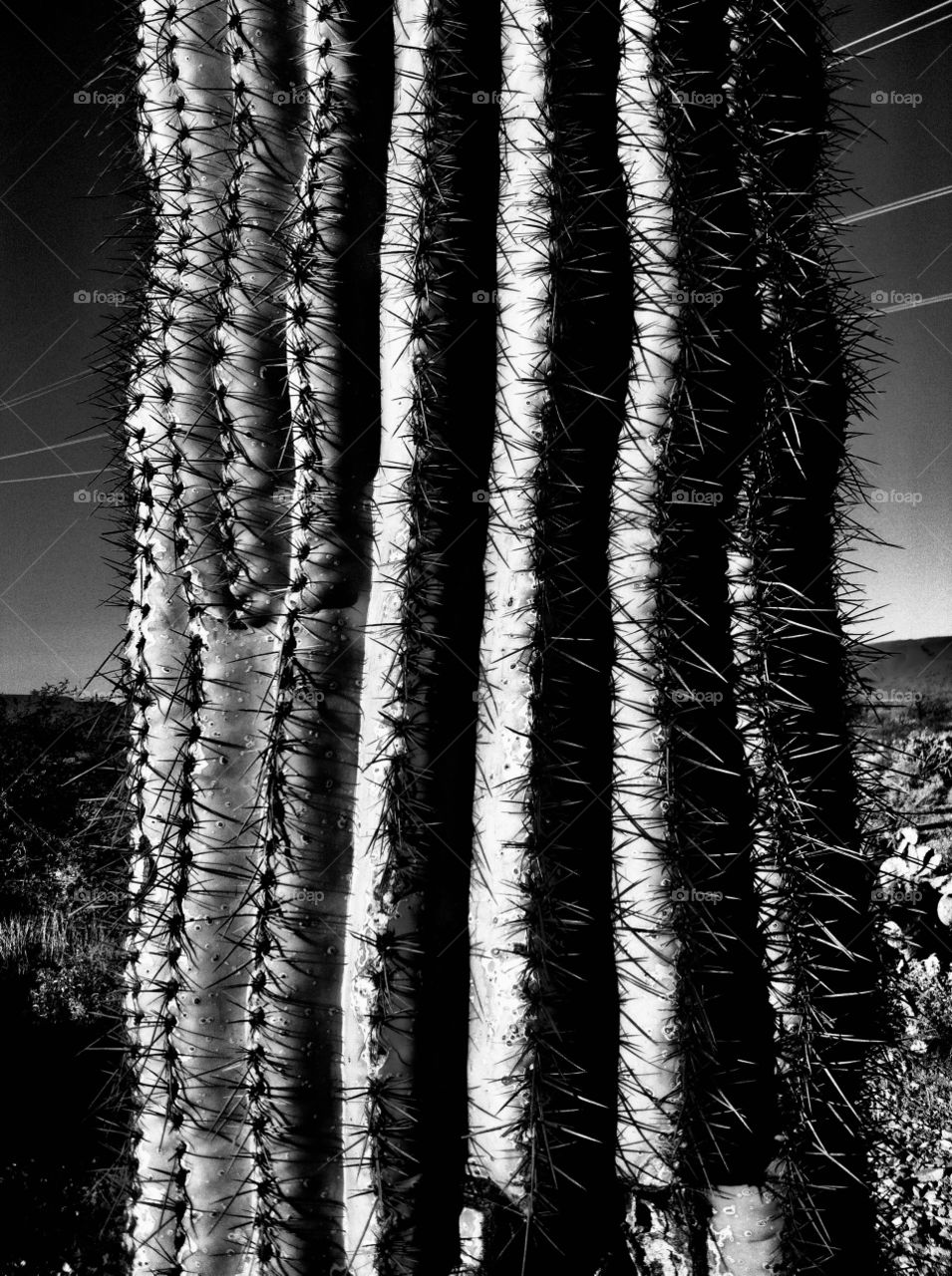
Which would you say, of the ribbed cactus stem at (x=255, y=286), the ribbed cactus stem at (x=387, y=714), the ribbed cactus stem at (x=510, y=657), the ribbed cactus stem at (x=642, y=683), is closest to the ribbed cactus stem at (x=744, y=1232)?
the ribbed cactus stem at (x=642, y=683)

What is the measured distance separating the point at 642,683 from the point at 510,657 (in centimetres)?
22

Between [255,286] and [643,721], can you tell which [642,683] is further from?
[255,286]

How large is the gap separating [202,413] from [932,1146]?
3.29 m

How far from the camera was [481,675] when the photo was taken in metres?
1.52

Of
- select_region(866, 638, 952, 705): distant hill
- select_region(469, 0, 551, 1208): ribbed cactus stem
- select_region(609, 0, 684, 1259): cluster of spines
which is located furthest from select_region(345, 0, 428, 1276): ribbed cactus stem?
select_region(866, 638, 952, 705): distant hill

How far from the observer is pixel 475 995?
1479 mm

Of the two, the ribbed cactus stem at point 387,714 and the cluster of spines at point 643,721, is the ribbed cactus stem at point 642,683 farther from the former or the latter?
the ribbed cactus stem at point 387,714

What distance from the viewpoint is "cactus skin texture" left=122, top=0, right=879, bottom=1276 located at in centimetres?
147

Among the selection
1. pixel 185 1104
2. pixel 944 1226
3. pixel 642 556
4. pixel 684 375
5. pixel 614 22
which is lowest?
pixel 944 1226

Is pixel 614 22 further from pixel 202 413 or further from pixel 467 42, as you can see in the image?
pixel 202 413

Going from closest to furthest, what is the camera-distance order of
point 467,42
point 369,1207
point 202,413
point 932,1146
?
point 369,1207, point 467,42, point 202,413, point 932,1146

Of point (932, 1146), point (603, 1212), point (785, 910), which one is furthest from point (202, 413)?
point (932, 1146)

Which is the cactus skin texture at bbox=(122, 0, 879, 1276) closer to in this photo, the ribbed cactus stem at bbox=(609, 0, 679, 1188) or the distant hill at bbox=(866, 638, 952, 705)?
the ribbed cactus stem at bbox=(609, 0, 679, 1188)

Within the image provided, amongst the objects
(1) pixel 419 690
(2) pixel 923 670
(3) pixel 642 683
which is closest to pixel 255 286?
(1) pixel 419 690
